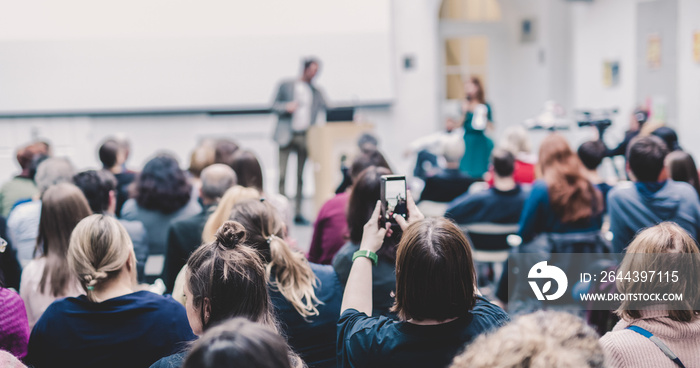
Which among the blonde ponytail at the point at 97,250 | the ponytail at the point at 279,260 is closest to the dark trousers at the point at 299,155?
the ponytail at the point at 279,260

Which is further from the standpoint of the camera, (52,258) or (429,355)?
(52,258)

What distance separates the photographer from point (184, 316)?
6.98ft

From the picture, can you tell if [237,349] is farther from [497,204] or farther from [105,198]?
[497,204]

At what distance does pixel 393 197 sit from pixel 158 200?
2046 millimetres

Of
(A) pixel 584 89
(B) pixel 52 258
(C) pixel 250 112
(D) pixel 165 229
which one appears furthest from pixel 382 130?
(B) pixel 52 258

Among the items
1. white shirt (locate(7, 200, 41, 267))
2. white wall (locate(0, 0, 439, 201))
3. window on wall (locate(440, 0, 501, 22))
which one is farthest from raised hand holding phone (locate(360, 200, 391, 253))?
window on wall (locate(440, 0, 501, 22))

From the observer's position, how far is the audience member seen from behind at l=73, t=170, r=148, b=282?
322 centimetres

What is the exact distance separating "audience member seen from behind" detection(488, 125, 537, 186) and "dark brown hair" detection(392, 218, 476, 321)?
346cm

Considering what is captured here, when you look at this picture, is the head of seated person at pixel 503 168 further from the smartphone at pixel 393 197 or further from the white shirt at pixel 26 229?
the white shirt at pixel 26 229

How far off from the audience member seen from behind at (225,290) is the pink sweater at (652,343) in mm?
867

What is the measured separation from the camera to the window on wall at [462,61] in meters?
9.88

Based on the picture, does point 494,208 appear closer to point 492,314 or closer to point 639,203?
point 639,203

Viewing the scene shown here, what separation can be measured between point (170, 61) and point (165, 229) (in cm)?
546

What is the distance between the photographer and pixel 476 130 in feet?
21.8
